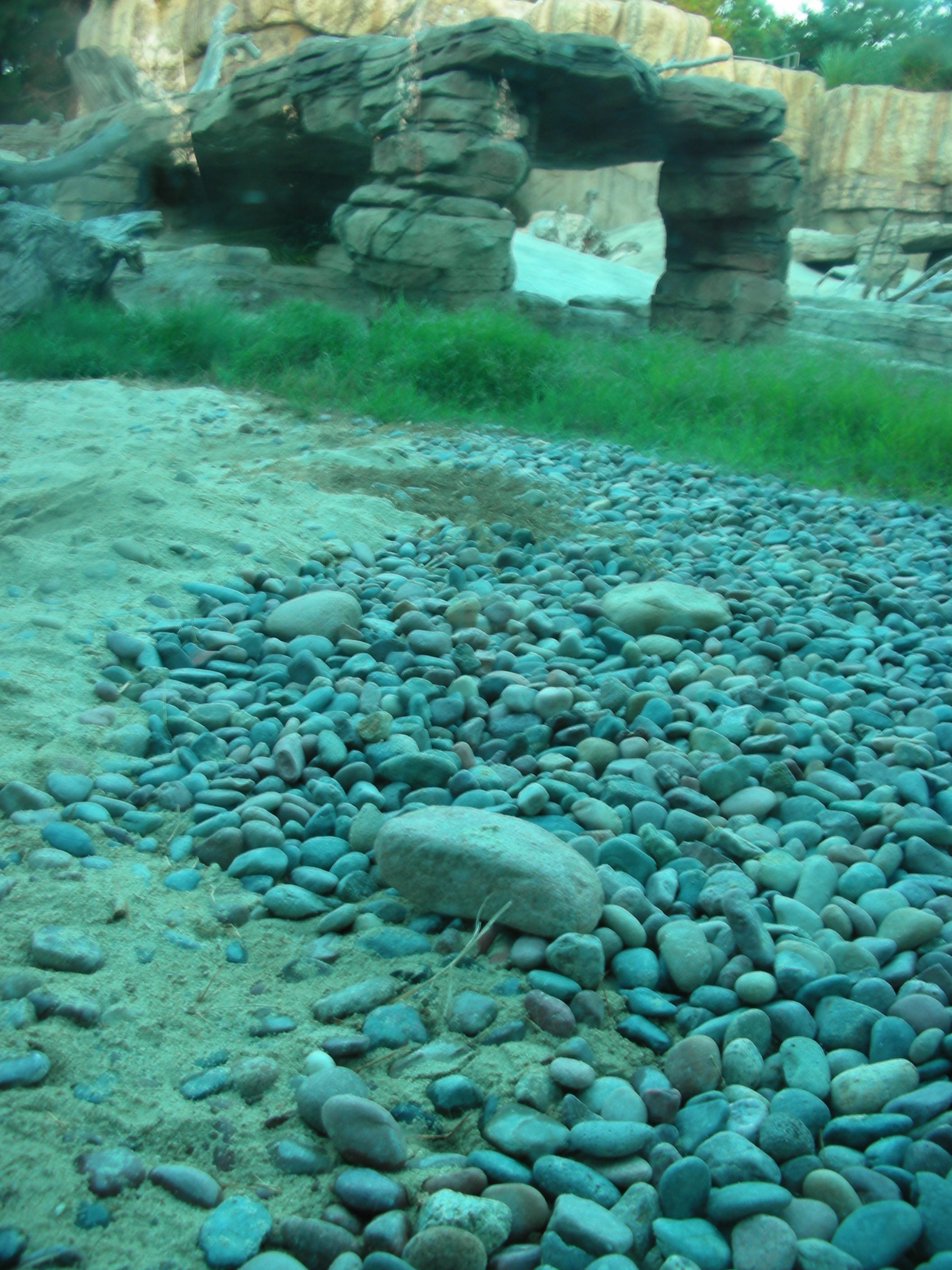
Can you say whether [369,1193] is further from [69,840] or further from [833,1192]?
[69,840]

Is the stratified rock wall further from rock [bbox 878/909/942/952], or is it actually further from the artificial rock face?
rock [bbox 878/909/942/952]

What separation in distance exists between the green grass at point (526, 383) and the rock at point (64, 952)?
435 cm

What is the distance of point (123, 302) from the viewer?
28.7ft

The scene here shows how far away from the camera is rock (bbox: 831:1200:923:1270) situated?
1.12 metres

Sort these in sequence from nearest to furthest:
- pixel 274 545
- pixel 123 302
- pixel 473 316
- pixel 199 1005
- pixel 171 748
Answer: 1. pixel 199 1005
2. pixel 171 748
3. pixel 274 545
4. pixel 473 316
5. pixel 123 302

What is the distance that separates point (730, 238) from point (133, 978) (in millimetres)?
9723

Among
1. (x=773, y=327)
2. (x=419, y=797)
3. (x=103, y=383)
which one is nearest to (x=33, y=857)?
(x=419, y=797)

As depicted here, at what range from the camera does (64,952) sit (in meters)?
1.49

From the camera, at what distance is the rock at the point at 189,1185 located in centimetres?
114

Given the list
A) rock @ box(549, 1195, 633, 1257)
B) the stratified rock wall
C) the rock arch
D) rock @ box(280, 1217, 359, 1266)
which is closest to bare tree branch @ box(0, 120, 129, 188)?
rock @ box(280, 1217, 359, 1266)

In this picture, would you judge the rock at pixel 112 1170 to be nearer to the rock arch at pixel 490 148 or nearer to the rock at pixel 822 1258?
the rock at pixel 822 1258

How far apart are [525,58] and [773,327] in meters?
3.45

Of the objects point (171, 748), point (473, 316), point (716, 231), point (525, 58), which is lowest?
point (171, 748)

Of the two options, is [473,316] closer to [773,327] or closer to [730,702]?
[773,327]
